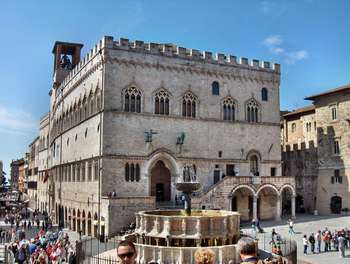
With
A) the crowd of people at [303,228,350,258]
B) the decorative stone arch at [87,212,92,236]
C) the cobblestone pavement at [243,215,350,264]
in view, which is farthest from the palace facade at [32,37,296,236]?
the crowd of people at [303,228,350,258]

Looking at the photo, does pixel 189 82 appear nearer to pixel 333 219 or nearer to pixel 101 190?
pixel 101 190

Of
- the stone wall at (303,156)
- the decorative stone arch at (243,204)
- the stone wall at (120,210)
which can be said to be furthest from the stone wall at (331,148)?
the stone wall at (120,210)

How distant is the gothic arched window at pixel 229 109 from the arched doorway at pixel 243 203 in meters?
6.47

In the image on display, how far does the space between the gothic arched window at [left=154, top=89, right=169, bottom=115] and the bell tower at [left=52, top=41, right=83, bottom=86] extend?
2112 cm

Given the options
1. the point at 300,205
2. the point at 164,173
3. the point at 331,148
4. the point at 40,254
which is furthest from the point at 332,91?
the point at 40,254

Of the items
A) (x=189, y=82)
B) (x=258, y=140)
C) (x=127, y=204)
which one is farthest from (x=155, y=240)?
(x=258, y=140)

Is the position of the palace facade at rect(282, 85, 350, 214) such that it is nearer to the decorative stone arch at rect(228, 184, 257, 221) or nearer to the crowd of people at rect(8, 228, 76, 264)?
the decorative stone arch at rect(228, 184, 257, 221)

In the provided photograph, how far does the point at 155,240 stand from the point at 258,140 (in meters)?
21.9

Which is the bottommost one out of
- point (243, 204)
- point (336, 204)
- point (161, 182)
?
point (336, 204)

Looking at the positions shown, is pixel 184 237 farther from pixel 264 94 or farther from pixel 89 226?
pixel 264 94

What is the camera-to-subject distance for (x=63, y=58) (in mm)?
53625

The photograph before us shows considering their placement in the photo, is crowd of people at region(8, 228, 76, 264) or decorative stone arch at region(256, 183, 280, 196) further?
decorative stone arch at region(256, 183, 280, 196)

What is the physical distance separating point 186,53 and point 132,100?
658cm

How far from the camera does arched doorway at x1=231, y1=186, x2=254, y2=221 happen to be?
1451 inches
